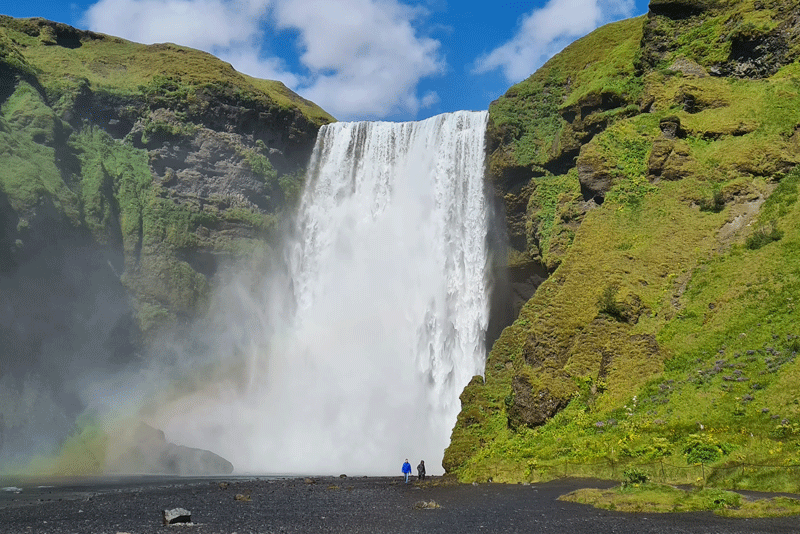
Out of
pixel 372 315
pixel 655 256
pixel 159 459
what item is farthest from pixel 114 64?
pixel 655 256

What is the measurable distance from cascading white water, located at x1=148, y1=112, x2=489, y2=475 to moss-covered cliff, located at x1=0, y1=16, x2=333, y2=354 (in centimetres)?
447

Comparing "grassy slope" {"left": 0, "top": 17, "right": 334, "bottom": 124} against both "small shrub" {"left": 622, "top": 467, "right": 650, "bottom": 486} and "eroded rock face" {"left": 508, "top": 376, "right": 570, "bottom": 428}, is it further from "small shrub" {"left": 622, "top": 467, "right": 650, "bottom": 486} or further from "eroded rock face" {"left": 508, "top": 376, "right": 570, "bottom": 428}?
"small shrub" {"left": 622, "top": 467, "right": 650, "bottom": 486}

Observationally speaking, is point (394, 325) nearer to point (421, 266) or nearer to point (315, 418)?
point (421, 266)

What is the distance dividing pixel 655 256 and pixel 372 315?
90.2ft

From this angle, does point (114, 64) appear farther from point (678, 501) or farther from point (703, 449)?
point (678, 501)

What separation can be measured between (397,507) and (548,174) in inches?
1142

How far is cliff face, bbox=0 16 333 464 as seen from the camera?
52031 millimetres

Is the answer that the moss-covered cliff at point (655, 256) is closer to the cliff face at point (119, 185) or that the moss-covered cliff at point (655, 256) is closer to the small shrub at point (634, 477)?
the small shrub at point (634, 477)

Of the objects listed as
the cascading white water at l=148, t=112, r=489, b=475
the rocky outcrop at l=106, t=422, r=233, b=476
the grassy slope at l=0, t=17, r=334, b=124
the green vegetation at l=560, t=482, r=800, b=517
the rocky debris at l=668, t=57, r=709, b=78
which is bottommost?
the green vegetation at l=560, t=482, r=800, b=517

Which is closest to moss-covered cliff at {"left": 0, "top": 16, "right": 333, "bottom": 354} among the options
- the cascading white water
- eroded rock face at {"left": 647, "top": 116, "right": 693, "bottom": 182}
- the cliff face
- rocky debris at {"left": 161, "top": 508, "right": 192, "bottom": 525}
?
the cliff face

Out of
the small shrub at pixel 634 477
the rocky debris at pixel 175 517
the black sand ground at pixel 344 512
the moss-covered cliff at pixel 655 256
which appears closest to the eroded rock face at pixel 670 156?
the moss-covered cliff at pixel 655 256

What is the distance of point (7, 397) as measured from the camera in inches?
1838

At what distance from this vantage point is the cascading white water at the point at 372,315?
47812 millimetres

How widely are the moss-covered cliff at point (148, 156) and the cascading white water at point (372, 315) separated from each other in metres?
4.47
